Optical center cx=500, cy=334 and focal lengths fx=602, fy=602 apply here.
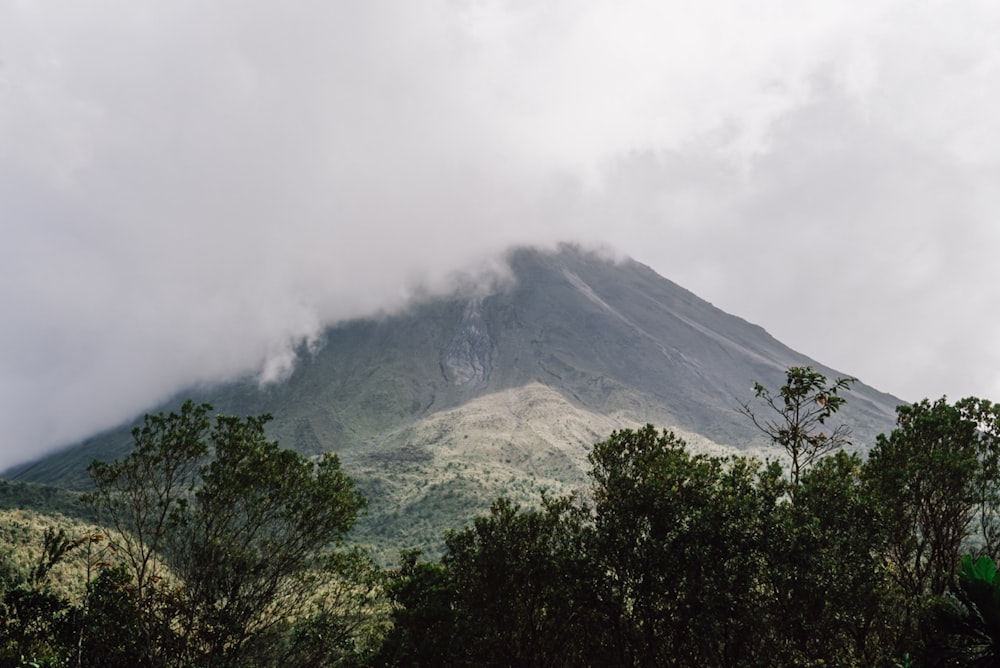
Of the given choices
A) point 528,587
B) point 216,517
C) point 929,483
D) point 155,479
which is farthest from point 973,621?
point 155,479

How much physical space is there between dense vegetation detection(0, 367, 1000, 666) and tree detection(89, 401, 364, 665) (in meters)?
A: 0.09

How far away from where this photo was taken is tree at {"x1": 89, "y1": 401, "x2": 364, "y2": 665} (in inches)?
867

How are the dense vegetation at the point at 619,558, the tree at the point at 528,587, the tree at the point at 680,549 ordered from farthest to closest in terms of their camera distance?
the tree at the point at 528,587, the tree at the point at 680,549, the dense vegetation at the point at 619,558

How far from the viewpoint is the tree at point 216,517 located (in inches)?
867

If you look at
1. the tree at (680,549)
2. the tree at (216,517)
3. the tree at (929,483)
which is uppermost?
the tree at (929,483)

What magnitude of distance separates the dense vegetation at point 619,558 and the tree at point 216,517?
0.09 meters

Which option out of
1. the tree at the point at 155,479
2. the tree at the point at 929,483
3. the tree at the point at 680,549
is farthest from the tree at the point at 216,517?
the tree at the point at 929,483

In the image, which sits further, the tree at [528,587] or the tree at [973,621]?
the tree at [528,587]

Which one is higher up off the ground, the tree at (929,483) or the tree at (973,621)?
the tree at (929,483)

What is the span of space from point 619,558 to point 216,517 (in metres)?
14.6

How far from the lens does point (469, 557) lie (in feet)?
75.7

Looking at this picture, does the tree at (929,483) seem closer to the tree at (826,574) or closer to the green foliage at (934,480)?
the green foliage at (934,480)

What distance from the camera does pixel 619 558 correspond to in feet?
62.2

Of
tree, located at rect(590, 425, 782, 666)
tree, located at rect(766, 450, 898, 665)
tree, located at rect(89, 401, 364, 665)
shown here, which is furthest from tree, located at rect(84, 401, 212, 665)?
tree, located at rect(766, 450, 898, 665)
